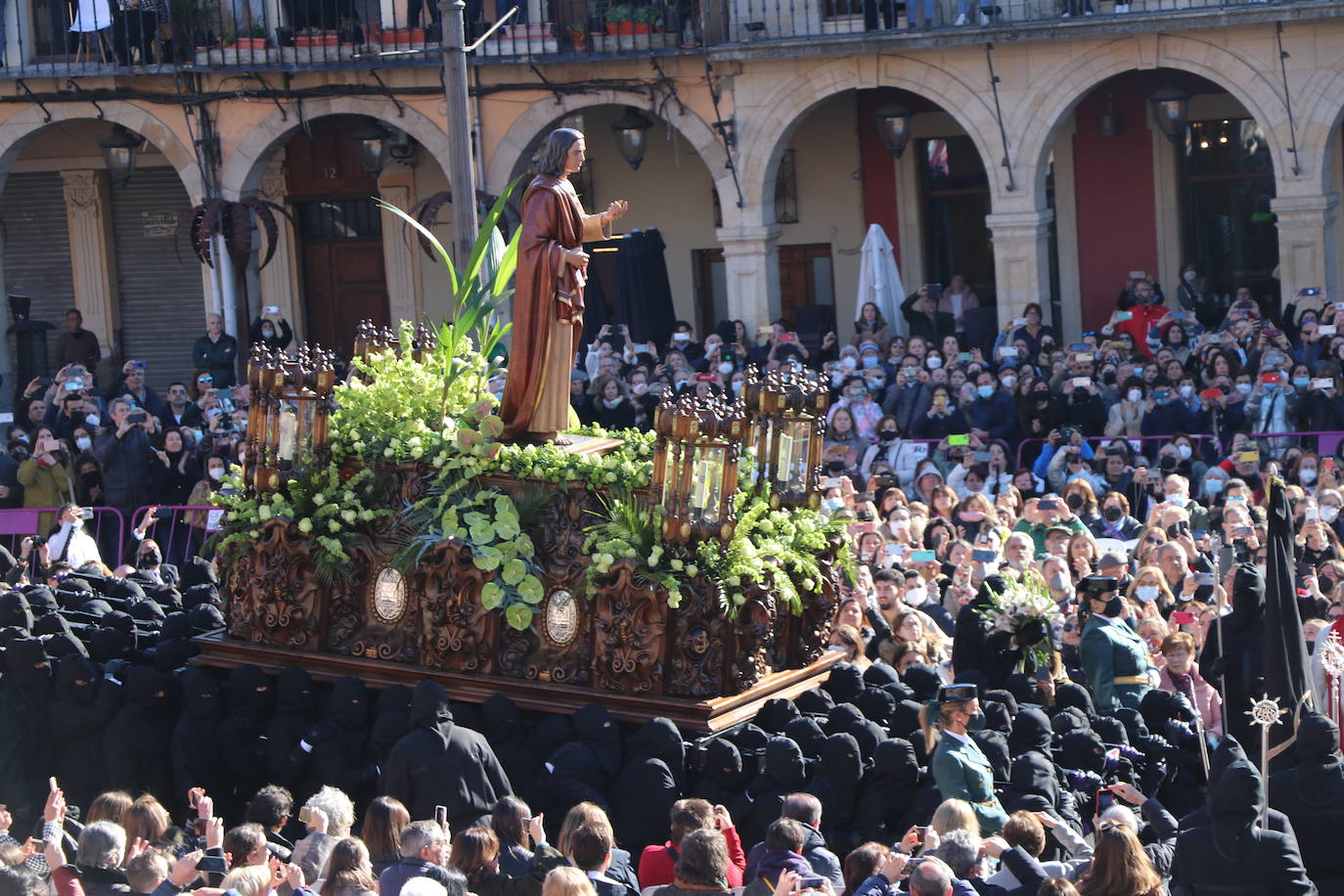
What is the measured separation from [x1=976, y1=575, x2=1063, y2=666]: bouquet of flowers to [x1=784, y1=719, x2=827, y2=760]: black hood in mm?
1575

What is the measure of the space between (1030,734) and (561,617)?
249cm

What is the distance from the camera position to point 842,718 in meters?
11.0

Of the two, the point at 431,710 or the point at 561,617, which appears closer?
the point at 431,710

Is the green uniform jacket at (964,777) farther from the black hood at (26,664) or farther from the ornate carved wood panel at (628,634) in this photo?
the black hood at (26,664)

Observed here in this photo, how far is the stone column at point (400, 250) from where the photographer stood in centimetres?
2648

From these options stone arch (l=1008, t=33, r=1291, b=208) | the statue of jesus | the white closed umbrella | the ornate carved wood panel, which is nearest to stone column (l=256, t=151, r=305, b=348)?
the white closed umbrella

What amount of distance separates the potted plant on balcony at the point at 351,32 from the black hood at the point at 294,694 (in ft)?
43.1

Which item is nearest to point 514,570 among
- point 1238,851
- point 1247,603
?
point 1247,603

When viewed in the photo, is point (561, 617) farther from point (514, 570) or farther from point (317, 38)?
point (317, 38)

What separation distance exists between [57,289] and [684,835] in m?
20.6

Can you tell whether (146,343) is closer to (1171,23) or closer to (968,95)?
(968,95)

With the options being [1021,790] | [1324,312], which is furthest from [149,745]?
[1324,312]

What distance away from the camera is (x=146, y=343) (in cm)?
2747

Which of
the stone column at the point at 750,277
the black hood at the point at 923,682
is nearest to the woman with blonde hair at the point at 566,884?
the black hood at the point at 923,682
